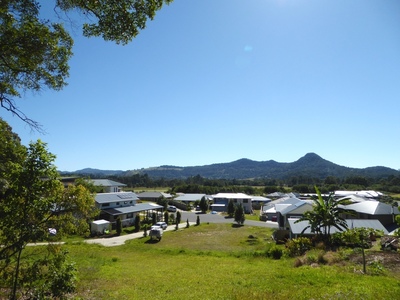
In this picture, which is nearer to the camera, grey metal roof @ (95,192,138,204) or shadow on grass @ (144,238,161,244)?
shadow on grass @ (144,238,161,244)

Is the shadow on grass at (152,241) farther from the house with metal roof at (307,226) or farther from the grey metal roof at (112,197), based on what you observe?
the house with metal roof at (307,226)

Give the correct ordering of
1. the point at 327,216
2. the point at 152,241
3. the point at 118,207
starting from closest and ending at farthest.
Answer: the point at 327,216, the point at 152,241, the point at 118,207

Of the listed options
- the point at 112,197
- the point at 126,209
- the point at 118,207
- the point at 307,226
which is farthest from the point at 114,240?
the point at 307,226

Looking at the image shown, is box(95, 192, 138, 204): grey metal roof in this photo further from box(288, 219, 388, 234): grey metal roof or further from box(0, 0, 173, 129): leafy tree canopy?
box(0, 0, 173, 129): leafy tree canopy

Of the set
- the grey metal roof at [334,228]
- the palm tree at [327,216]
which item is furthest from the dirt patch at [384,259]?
the grey metal roof at [334,228]

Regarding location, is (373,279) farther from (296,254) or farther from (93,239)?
(93,239)

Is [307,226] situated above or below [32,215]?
below

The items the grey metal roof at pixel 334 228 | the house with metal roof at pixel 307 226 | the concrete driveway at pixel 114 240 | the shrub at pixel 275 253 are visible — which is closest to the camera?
the shrub at pixel 275 253

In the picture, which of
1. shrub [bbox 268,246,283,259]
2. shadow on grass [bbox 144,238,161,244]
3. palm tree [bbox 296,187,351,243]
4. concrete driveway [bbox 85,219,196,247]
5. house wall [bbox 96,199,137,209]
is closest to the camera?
shrub [bbox 268,246,283,259]

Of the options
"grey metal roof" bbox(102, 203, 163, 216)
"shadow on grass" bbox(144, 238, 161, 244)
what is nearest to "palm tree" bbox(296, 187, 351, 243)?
"shadow on grass" bbox(144, 238, 161, 244)

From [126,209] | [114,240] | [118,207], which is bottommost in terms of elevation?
[114,240]

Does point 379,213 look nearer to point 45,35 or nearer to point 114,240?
point 114,240

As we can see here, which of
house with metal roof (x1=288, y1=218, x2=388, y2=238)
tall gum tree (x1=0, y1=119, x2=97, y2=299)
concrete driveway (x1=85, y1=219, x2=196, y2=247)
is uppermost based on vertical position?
tall gum tree (x1=0, y1=119, x2=97, y2=299)

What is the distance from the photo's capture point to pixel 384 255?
1892cm
